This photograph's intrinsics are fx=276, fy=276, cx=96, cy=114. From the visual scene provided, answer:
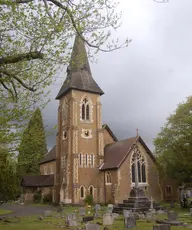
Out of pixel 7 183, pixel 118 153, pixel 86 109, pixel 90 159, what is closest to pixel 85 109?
pixel 86 109

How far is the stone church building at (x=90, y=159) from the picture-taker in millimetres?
33875

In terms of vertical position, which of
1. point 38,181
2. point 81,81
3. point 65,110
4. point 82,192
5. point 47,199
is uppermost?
point 81,81

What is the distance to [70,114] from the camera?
3741cm

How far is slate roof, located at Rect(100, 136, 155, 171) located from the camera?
33763 mm

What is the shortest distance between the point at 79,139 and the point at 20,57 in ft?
91.7

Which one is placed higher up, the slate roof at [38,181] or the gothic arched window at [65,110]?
the gothic arched window at [65,110]

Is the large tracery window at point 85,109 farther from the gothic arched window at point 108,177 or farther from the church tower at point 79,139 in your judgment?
the gothic arched window at point 108,177

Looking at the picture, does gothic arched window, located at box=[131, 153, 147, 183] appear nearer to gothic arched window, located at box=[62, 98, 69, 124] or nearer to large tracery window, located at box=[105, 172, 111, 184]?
large tracery window, located at box=[105, 172, 111, 184]

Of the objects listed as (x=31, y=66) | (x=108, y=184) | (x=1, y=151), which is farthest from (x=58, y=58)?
(x=108, y=184)

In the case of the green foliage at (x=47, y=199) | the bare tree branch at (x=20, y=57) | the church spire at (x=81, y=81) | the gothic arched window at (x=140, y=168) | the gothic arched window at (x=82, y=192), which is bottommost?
the green foliage at (x=47, y=199)

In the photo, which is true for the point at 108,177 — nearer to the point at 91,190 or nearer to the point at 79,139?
the point at 91,190

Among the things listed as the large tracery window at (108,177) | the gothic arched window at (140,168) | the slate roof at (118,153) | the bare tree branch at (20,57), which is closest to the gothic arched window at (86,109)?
the slate roof at (118,153)

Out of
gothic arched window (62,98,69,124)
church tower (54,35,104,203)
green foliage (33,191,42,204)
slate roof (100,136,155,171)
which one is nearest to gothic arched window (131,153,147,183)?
slate roof (100,136,155,171)

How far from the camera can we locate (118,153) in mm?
35562
